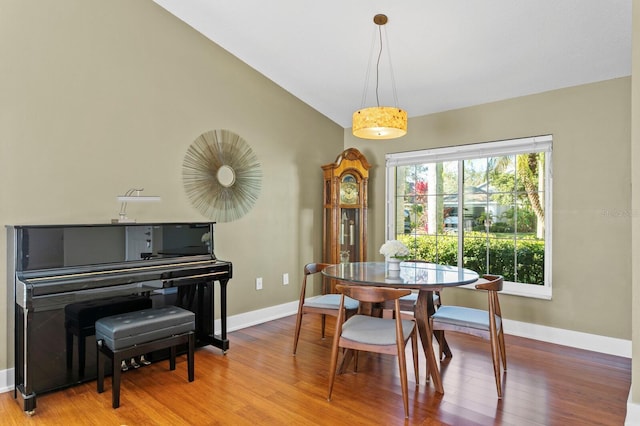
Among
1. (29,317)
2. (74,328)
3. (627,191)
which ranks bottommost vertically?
(74,328)

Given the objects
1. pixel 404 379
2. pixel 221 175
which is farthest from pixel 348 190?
pixel 404 379

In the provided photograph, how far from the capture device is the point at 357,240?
471 cm

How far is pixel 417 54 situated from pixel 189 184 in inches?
91.2

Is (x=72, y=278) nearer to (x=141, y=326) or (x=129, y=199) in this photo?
(x=141, y=326)

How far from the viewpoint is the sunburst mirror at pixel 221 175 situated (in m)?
3.55

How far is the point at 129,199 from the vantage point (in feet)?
9.45

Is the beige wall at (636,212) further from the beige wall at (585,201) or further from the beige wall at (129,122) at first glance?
the beige wall at (129,122)

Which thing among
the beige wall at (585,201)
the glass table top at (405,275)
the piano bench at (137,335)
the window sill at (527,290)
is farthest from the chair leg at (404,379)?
the beige wall at (585,201)

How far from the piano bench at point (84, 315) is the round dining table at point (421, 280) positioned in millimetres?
1546

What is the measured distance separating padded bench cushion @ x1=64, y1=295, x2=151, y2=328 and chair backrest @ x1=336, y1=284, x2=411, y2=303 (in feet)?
5.28

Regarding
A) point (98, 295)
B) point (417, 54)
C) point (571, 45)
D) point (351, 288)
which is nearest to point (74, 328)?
point (98, 295)

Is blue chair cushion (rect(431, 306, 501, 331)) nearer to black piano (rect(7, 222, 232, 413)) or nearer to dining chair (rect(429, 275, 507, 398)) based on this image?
dining chair (rect(429, 275, 507, 398))

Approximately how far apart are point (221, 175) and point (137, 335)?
1689 mm

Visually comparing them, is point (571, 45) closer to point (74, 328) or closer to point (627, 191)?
point (627, 191)
